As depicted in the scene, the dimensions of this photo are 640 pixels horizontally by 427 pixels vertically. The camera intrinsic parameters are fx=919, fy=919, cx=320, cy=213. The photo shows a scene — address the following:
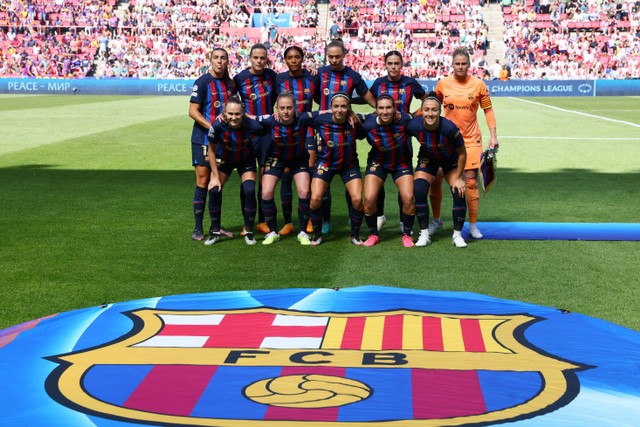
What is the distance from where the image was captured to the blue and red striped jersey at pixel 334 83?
905 centimetres

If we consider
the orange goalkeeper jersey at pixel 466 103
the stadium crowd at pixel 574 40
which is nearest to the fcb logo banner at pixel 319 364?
the orange goalkeeper jersey at pixel 466 103

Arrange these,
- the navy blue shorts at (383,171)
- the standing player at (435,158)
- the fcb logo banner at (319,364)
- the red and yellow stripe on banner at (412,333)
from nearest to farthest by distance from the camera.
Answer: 1. the fcb logo banner at (319,364)
2. the red and yellow stripe on banner at (412,333)
3. the standing player at (435,158)
4. the navy blue shorts at (383,171)

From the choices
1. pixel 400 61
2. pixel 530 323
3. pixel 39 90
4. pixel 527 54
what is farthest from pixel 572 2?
pixel 530 323

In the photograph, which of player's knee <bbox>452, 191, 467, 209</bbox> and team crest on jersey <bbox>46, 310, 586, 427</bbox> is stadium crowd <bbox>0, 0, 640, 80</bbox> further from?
team crest on jersey <bbox>46, 310, 586, 427</bbox>

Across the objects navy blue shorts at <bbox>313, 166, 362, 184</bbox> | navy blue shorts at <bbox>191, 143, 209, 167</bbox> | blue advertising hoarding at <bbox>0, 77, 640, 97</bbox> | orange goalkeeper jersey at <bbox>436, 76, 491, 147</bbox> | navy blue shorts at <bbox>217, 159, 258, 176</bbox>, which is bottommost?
blue advertising hoarding at <bbox>0, 77, 640, 97</bbox>

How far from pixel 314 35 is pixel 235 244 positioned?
124 ft

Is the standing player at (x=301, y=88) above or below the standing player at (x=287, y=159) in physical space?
above

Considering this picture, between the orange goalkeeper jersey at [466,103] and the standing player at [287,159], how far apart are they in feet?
4.45

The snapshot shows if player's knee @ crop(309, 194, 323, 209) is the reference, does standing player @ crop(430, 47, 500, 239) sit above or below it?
above

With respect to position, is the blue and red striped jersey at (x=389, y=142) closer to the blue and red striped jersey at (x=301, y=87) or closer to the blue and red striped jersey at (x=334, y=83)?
the blue and red striped jersey at (x=334, y=83)

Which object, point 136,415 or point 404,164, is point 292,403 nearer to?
point 136,415

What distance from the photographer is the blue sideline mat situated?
8.95 metres

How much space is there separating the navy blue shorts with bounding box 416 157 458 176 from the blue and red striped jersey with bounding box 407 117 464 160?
0.32 ft

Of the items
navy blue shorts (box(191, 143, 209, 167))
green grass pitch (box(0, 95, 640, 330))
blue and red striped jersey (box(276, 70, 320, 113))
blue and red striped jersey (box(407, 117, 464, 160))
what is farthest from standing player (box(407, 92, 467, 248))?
navy blue shorts (box(191, 143, 209, 167))
